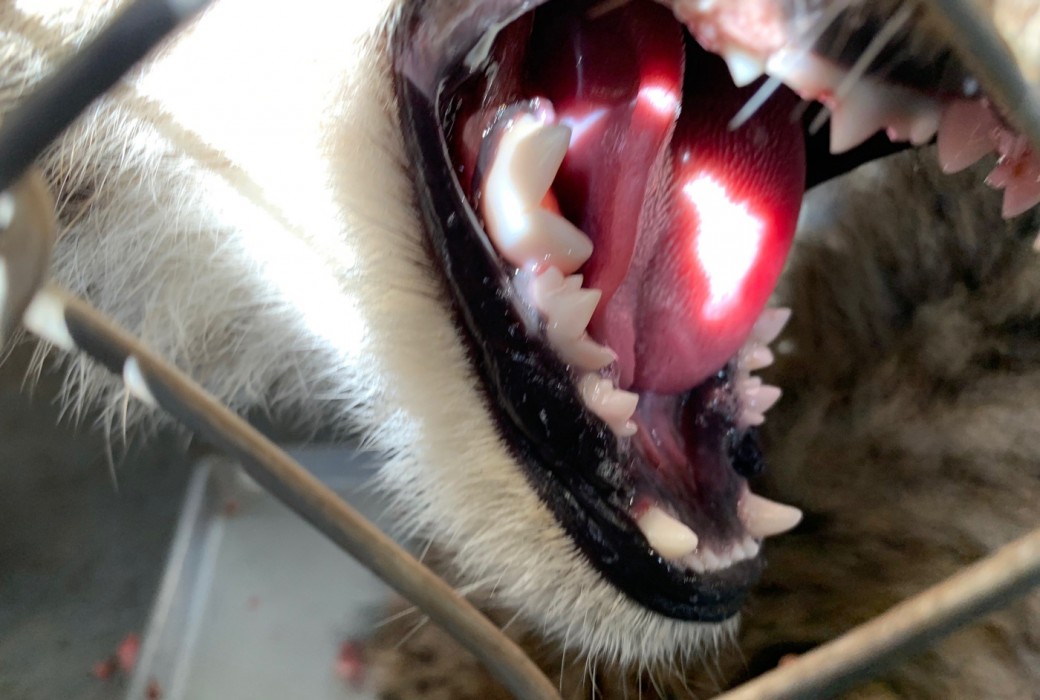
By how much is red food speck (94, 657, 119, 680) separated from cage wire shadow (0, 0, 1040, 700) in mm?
393

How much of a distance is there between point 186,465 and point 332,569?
0.59 ft

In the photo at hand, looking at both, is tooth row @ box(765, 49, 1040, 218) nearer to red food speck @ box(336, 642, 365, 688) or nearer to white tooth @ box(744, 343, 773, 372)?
white tooth @ box(744, 343, 773, 372)

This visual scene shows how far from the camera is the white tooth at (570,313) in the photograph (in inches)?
18.3

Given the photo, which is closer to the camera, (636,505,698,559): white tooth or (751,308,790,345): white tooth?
(636,505,698,559): white tooth

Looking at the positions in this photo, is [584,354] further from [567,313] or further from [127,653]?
[127,653]

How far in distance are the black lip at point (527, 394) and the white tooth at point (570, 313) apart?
0.01m

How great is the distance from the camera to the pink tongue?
50 cm

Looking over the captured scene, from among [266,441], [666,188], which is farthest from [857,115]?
[266,441]

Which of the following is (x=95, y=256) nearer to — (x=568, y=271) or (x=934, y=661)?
(x=568, y=271)

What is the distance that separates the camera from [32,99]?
28 cm

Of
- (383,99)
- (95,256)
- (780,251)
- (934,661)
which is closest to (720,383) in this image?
(780,251)

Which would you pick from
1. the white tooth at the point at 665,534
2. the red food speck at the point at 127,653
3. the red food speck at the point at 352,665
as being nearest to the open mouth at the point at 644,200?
the white tooth at the point at 665,534

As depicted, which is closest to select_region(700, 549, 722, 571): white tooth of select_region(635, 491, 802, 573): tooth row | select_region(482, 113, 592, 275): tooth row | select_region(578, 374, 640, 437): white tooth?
select_region(635, 491, 802, 573): tooth row

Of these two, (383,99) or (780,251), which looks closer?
(383,99)
